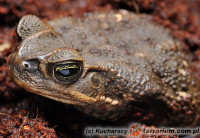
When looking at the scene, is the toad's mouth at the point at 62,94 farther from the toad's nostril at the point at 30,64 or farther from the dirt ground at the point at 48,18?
the dirt ground at the point at 48,18

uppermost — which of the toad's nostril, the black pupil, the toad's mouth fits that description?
the toad's nostril

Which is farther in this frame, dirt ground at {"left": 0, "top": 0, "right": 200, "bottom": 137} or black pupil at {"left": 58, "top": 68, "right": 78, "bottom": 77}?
dirt ground at {"left": 0, "top": 0, "right": 200, "bottom": 137}

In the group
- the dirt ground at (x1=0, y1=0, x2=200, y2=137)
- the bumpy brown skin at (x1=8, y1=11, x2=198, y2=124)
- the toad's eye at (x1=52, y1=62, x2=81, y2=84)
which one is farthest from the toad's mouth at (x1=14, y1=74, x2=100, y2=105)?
the dirt ground at (x1=0, y1=0, x2=200, y2=137)

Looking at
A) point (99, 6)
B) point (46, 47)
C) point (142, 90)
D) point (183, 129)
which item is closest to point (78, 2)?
point (99, 6)

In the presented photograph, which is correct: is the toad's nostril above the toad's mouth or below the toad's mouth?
above

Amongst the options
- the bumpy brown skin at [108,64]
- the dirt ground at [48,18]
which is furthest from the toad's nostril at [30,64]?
the dirt ground at [48,18]

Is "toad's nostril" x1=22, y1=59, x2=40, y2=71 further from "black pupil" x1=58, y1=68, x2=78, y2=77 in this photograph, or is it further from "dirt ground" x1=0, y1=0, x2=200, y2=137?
"dirt ground" x1=0, y1=0, x2=200, y2=137
